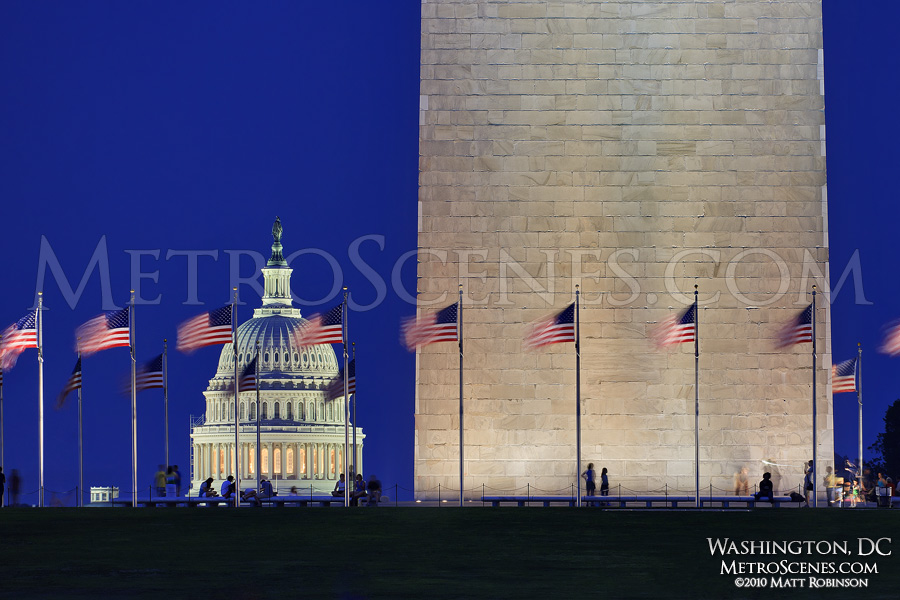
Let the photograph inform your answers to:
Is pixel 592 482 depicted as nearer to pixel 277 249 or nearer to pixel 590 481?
pixel 590 481

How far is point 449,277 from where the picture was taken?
181 feet

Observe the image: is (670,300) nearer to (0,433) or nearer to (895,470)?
(0,433)

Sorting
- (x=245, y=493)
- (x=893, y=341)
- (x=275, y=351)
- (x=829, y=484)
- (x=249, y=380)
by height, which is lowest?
(x=245, y=493)

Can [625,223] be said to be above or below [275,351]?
above

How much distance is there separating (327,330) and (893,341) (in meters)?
14.8

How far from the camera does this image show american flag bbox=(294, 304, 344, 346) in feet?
156

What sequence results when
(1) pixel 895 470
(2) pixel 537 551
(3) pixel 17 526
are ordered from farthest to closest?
(1) pixel 895 470 → (3) pixel 17 526 → (2) pixel 537 551

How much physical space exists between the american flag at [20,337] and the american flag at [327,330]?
715cm

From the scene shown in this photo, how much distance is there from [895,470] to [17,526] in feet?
215

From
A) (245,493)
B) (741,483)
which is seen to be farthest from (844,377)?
(245,493)

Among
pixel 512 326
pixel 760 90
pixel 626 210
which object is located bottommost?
pixel 512 326

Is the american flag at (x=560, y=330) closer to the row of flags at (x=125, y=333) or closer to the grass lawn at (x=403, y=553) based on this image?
the row of flags at (x=125, y=333)

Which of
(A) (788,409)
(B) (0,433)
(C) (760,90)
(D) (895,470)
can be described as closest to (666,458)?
(A) (788,409)

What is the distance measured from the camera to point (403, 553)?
91.6ft
